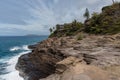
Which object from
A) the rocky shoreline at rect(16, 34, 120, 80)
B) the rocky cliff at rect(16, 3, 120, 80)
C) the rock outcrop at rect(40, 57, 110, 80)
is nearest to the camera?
the rock outcrop at rect(40, 57, 110, 80)

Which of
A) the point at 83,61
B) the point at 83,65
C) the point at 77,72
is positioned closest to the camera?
the point at 77,72

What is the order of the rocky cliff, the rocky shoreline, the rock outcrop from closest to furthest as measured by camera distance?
1. the rock outcrop
2. the rocky shoreline
3. the rocky cliff

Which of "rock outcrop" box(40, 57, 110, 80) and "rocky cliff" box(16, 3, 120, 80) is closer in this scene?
"rock outcrop" box(40, 57, 110, 80)

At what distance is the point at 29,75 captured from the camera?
27109 mm

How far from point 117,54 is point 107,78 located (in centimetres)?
504

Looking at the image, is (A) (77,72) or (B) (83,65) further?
(B) (83,65)

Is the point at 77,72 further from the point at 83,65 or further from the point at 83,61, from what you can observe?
the point at 83,61

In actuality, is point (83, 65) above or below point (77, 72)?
above

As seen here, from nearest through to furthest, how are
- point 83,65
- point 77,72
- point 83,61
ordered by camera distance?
point 77,72 → point 83,65 → point 83,61

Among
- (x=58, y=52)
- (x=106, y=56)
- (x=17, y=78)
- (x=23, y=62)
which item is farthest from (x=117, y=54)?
(x=23, y=62)

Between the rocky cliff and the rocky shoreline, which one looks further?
the rocky cliff

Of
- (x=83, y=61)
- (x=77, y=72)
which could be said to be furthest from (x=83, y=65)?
(x=77, y=72)

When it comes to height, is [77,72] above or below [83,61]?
below

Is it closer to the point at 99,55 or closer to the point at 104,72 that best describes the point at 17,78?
the point at 99,55
